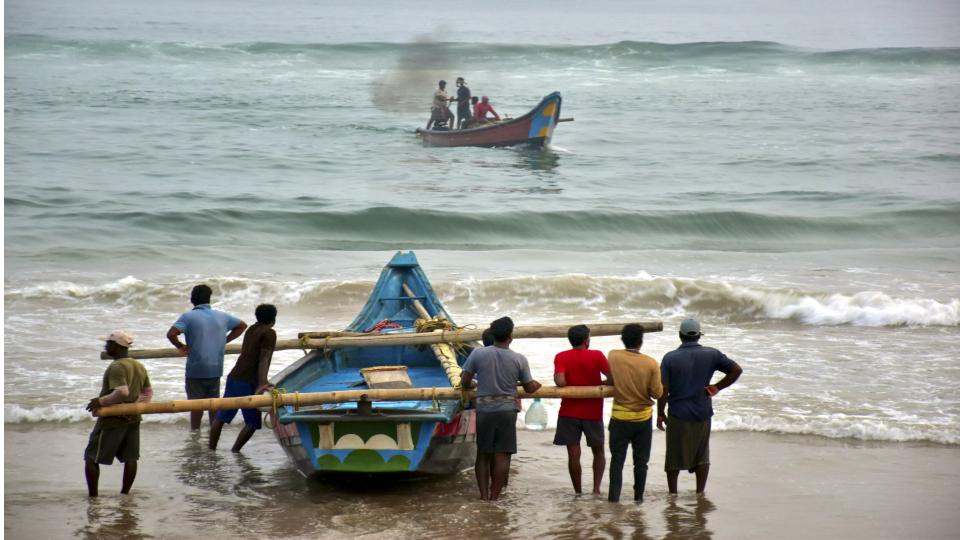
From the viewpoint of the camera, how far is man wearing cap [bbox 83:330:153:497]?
6.08 m

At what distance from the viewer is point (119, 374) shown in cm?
609

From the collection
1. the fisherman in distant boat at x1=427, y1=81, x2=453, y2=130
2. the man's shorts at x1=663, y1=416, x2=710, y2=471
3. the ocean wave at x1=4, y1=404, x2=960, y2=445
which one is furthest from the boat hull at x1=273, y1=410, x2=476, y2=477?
the fisherman in distant boat at x1=427, y1=81, x2=453, y2=130

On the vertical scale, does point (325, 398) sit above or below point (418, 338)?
below

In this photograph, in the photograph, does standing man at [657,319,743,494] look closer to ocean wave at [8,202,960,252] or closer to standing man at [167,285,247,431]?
standing man at [167,285,247,431]

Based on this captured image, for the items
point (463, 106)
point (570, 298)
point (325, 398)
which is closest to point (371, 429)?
point (325, 398)

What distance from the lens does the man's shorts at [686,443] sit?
631cm

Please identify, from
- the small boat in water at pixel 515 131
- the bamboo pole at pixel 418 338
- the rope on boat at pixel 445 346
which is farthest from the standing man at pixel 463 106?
the bamboo pole at pixel 418 338

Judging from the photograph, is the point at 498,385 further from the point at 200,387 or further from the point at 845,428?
the point at 845,428

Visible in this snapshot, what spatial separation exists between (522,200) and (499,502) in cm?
1731

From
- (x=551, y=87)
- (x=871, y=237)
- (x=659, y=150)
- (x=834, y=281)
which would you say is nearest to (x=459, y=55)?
(x=551, y=87)

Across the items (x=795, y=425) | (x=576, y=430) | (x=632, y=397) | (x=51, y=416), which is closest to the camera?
(x=632, y=397)

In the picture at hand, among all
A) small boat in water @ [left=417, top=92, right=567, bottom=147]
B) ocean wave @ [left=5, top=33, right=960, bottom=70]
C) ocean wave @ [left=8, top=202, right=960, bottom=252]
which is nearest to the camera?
ocean wave @ [left=8, top=202, right=960, bottom=252]

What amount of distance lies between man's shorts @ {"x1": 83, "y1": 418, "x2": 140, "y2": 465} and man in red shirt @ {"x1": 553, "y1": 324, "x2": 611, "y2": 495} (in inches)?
95.1

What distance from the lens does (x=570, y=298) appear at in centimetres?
1436
